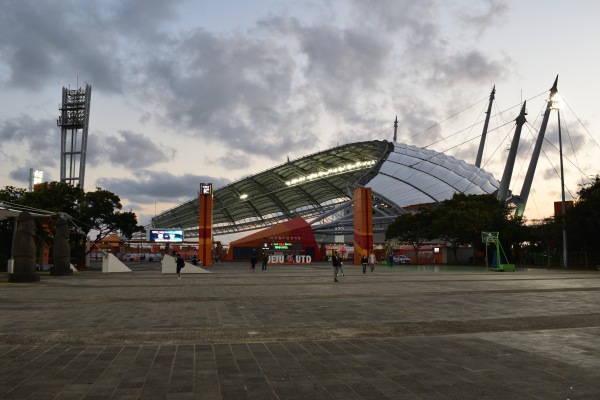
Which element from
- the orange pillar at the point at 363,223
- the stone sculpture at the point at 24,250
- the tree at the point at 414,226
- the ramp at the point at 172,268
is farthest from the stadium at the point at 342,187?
the stone sculpture at the point at 24,250

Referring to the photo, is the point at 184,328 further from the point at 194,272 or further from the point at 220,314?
the point at 194,272

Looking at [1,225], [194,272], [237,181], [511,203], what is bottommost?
[194,272]

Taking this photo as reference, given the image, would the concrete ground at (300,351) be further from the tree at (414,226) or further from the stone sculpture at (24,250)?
the tree at (414,226)

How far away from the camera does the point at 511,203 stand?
77438 millimetres

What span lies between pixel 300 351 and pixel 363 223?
49.9 metres

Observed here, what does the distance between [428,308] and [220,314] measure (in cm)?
599

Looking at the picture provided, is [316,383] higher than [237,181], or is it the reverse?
[237,181]

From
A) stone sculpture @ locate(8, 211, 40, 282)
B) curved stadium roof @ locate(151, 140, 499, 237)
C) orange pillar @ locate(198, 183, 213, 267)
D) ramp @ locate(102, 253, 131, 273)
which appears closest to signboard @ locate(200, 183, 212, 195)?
orange pillar @ locate(198, 183, 213, 267)

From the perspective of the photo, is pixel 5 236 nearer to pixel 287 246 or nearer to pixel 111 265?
pixel 111 265

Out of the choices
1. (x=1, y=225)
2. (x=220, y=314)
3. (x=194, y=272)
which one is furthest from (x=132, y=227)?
(x=220, y=314)

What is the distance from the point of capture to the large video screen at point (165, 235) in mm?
62844

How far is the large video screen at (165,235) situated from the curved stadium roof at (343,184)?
887 inches

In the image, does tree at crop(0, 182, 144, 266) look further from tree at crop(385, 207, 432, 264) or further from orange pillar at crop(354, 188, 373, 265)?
tree at crop(385, 207, 432, 264)

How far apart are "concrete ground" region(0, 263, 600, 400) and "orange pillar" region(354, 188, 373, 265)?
1666 inches
